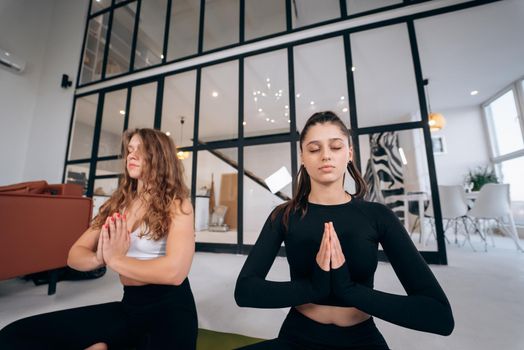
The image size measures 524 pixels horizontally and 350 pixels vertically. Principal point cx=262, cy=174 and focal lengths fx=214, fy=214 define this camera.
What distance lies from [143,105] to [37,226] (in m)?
3.49

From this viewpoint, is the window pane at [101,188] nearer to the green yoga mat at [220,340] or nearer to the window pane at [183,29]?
the window pane at [183,29]

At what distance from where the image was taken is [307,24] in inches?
141

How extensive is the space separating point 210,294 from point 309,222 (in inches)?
58.9

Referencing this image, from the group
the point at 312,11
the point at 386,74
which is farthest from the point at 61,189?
the point at 386,74

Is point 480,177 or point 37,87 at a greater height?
point 37,87

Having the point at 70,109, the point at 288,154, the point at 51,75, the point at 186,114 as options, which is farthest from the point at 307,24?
the point at 51,75

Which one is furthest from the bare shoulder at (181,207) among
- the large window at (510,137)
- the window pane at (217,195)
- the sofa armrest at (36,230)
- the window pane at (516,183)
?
the large window at (510,137)

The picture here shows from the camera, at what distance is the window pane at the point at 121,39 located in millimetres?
4895

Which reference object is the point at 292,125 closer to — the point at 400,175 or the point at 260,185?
the point at 260,185

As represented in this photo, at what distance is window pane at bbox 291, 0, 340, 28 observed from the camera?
3431mm

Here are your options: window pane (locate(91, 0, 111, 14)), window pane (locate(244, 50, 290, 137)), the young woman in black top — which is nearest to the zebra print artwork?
window pane (locate(244, 50, 290, 137))

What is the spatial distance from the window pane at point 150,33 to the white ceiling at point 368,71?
3.08 ft

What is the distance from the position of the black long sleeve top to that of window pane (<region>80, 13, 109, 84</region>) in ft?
20.7

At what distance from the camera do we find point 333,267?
22.7 inches
